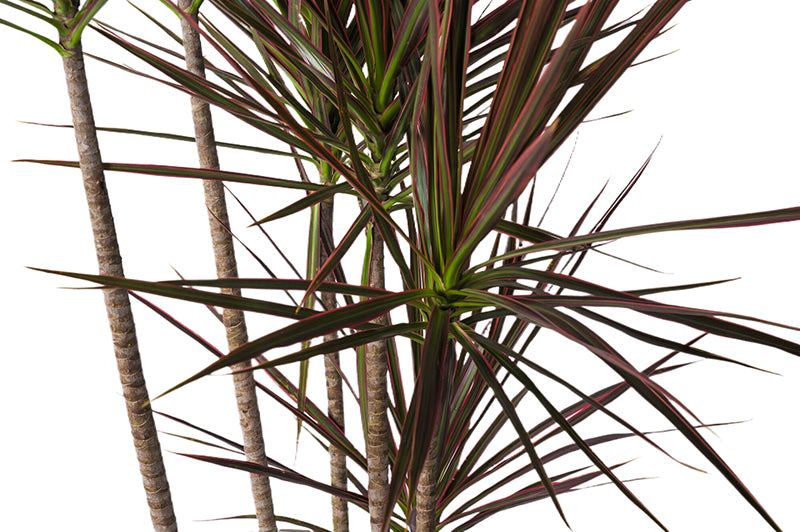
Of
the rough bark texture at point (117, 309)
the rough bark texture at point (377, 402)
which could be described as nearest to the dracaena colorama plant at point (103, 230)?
the rough bark texture at point (117, 309)

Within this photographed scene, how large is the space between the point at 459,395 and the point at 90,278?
89cm

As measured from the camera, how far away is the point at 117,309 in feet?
4.22

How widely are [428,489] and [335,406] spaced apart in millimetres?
540

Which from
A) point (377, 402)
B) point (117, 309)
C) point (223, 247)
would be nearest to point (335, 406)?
point (377, 402)

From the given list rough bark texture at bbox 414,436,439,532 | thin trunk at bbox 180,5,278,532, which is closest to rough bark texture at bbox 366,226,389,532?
rough bark texture at bbox 414,436,439,532

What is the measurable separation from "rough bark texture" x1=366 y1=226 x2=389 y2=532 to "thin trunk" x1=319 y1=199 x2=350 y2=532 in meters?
0.32

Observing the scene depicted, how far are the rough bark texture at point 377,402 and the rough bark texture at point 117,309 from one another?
40cm

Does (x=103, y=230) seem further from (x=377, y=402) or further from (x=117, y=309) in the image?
(x=377, y=402)

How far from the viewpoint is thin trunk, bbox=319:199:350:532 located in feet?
5.71

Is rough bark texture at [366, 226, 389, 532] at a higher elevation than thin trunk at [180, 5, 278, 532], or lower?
lower

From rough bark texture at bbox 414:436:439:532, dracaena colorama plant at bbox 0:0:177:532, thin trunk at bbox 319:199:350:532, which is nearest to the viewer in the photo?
dracaena colorama plant at bbox 0:0:177:532

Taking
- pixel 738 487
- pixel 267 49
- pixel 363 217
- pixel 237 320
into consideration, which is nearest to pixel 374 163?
pixel 363 217

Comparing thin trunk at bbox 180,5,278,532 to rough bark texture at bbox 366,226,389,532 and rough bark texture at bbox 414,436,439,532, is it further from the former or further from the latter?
rough bark texture at bbox 414,436,439,532

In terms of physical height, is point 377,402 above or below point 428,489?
above
